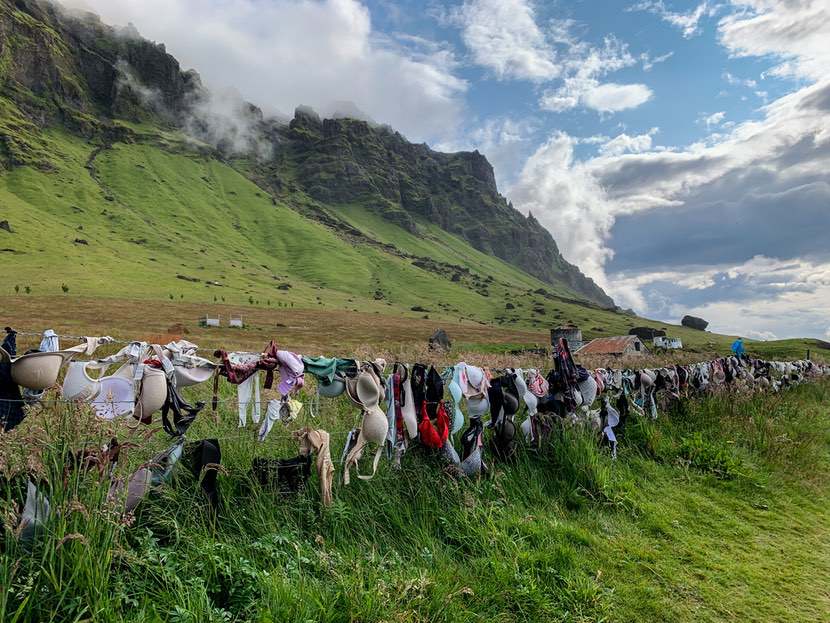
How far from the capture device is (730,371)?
39.0 ft

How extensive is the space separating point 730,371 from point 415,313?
121 m

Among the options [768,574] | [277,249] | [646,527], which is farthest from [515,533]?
[277,249]

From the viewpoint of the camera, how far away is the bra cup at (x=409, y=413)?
5434mm

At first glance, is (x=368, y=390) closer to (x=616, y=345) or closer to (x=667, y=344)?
(x=616, y=345)

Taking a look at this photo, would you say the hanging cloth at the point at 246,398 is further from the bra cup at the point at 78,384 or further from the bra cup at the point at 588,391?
the bra cup at the point at 588,391

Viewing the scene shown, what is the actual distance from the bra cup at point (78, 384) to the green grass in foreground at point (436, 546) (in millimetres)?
338

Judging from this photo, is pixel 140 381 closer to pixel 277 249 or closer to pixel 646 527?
pixel 646 527

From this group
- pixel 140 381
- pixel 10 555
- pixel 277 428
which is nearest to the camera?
pixel 10 555

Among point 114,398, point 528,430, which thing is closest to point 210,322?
point 528,430

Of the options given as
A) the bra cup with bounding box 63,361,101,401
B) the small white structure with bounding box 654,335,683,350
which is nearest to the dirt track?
the small white structure with bounding box 654,335,683,350

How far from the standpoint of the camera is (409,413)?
554 cm

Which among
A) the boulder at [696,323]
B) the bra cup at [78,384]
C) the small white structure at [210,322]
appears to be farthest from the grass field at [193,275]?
the bra cup at [78,384]

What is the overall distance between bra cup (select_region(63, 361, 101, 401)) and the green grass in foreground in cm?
34

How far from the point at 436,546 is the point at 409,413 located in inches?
61.1
